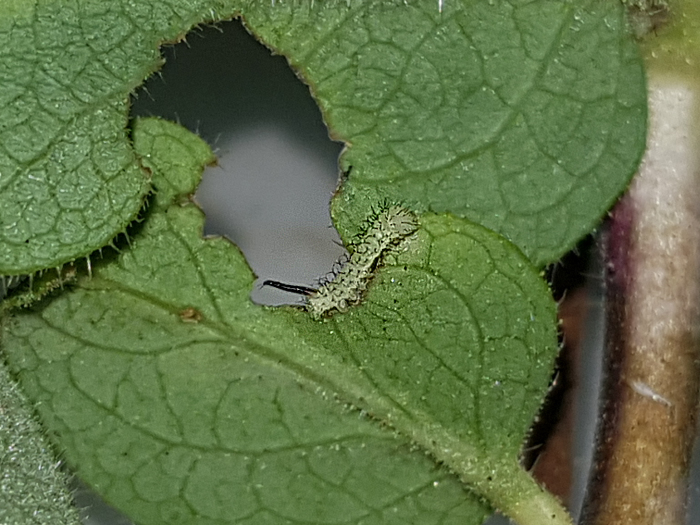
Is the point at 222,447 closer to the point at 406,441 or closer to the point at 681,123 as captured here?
the point at 406,441

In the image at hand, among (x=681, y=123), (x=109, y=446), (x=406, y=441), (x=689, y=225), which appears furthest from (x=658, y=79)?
(x=109, y=446)

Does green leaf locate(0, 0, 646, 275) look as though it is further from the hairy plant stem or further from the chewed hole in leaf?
the chewed hole in leaf

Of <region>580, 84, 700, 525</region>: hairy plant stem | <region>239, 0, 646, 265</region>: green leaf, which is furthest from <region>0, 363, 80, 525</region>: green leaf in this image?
<region>580, 84, 700, 525</region>: hairy plant stem

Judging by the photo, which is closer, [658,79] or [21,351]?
[21,351]

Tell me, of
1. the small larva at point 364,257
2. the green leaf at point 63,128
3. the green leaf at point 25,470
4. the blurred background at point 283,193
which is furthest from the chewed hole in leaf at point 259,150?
the green leaf at point 25,470

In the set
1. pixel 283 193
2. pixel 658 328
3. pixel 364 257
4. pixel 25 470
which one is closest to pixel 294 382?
pixel 364 257

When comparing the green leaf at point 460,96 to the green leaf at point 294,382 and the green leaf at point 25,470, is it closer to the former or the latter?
the green leaf at point 294,382

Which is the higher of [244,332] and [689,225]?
[689,225]
